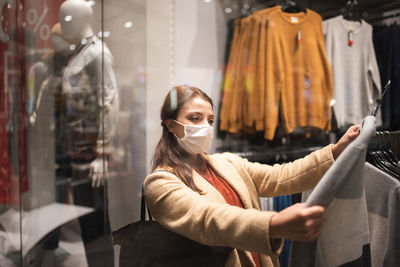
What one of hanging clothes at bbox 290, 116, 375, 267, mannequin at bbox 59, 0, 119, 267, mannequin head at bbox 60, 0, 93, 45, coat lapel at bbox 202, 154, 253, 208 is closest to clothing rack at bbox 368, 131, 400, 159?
hanging clothes at bbox 290, 116, 375, 267

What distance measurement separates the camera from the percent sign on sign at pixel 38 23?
1.17 metres

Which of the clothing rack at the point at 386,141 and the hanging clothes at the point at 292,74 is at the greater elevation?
the hanging clothes at the point at 292,74

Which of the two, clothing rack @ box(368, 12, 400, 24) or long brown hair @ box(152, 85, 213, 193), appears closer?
long brown hair @ box(152, 85, 213, 193)

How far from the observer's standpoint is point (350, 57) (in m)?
1.85

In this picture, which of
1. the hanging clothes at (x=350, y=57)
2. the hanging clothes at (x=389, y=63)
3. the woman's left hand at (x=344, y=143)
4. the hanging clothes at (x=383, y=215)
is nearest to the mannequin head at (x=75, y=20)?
the woman's left hand at (x=344, y=143)

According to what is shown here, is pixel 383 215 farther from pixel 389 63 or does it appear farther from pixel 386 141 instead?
pixel 389 63

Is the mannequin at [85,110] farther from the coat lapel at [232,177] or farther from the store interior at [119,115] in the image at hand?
the coat lapel at [232,177]

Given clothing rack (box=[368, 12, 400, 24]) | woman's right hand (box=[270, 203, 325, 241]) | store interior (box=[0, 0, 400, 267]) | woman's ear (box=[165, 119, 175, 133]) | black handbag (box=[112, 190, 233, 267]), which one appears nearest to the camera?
woman's right hand (box=[270, 203, 325, 241])

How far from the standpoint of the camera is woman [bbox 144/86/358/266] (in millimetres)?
585

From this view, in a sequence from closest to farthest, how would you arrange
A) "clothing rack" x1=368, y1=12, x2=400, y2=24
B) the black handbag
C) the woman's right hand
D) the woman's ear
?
1. the woman's right hand
2. the black handbag
3. the woman's ear
4. "clothing rack" x1=368, y1=12, x2=400, y2=24

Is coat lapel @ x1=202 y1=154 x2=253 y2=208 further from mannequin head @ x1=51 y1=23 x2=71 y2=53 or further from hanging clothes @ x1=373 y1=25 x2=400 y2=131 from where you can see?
hanging clothes @ x1=373 y1=25 x2=400 y2=131

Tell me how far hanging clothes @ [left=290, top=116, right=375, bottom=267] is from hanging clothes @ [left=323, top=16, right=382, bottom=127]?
1129 mm

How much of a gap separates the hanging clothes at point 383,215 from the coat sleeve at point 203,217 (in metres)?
0.36

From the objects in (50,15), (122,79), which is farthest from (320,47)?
(50,15)
